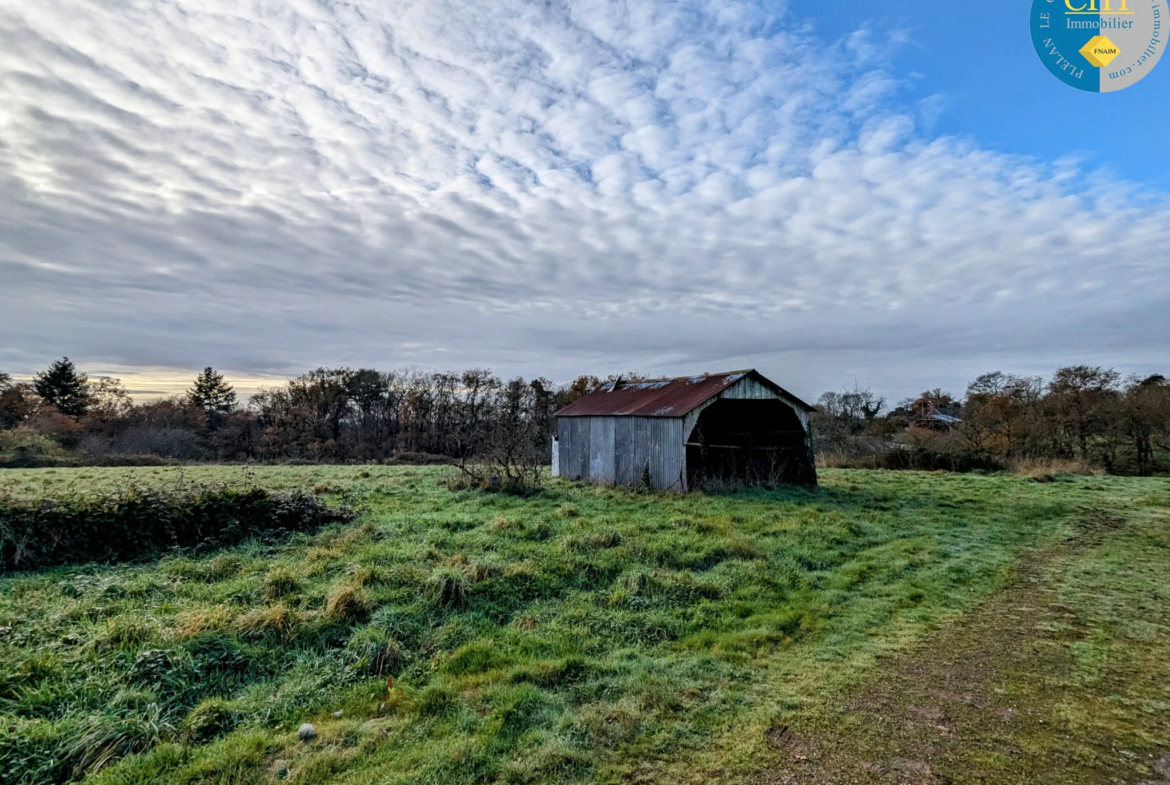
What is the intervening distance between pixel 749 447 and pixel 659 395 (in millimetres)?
3444

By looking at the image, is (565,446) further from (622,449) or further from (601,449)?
(622,449)

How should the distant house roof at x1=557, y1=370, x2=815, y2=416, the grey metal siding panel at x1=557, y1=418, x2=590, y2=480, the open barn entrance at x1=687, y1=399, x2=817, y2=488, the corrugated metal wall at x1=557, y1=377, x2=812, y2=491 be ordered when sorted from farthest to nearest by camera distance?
the grey metal siding panel at x1=557, y1=418, x2=590, y2=480, the open barn entrance at x1=687, y1=399, x2=817, y2=488, the distant house roof at x1=557, y1=370, x2=815, y2=416, the corrugated metal wall at x1=557, y1=377, x2=812, y2=491

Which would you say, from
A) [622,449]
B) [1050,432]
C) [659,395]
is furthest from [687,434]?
[1050,432]

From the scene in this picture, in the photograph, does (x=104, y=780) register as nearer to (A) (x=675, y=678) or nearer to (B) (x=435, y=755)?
(B) (x=435, y=755)

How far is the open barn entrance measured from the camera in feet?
51.8

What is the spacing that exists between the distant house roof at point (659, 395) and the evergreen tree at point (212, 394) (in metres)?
37.3

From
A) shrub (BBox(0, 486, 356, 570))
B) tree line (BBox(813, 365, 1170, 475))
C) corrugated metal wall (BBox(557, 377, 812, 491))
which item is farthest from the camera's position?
tree line (BBox(813, 365, 1170, 475))

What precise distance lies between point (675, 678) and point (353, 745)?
8.45ft

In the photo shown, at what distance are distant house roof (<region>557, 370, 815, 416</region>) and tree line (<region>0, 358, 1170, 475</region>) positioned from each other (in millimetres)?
5436

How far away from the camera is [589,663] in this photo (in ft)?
15.7

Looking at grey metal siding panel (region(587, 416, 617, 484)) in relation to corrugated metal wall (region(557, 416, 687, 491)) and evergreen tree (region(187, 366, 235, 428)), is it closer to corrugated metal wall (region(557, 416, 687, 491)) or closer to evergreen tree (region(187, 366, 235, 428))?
corrugated metal wall (region(557, 416, 687, 491))

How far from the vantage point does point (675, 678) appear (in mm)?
4508

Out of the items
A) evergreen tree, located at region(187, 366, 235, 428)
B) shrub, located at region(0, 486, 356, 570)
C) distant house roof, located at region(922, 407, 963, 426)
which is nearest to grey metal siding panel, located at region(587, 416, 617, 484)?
shrub, located at region(0, 486, 356, 570)

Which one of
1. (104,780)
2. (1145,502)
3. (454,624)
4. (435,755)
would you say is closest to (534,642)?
(454,624)
